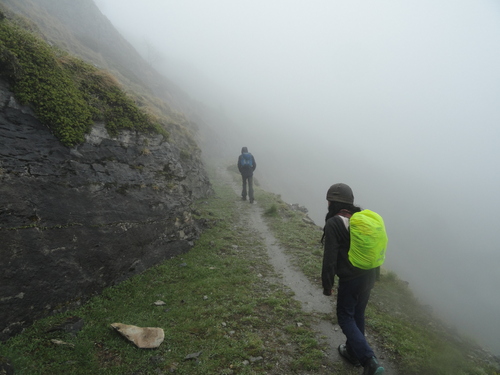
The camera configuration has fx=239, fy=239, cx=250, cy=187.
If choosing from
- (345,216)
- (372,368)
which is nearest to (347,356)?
(372,368)

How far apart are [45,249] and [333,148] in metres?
116

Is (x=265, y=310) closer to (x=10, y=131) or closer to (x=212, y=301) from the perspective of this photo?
(x=212, y=301)

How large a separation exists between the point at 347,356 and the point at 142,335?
165 inches

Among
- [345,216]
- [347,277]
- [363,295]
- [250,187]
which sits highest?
[345,216]

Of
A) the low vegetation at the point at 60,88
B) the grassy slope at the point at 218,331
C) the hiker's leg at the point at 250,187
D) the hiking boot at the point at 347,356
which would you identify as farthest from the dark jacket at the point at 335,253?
the hiker's leg at the point at 250,187

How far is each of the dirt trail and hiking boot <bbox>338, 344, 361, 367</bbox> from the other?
0.36ft

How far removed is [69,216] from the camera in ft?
19.7

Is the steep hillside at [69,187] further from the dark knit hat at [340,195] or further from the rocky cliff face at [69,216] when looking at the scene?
the dark knit hat at [340,195]

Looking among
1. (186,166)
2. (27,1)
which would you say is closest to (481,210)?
(186,166)

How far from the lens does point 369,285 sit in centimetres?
439

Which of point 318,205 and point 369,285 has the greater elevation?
point 369,285

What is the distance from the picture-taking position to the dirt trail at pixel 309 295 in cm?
522

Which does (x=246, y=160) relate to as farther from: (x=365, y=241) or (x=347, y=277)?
(x=365, y=241)

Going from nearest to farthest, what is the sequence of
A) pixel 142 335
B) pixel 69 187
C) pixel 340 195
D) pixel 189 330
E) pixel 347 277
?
pixel 347 277, pixel 340 195, pixel 142 335, pixel 189 330, pixel 69 187
